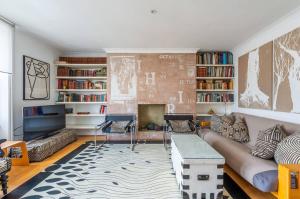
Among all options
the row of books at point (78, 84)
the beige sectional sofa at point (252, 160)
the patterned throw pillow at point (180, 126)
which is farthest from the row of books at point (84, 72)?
the beige sectional sofa at point (252, 160)

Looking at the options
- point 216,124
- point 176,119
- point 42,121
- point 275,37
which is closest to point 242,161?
point 216,124

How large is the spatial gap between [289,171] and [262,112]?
2072mm

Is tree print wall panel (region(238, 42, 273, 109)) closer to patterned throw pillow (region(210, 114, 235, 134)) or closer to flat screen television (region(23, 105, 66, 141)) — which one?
patterned throw pillow (region(210, 114, 235, 134))

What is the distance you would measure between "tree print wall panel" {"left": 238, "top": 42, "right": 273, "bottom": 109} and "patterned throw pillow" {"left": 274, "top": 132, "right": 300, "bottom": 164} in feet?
4.27

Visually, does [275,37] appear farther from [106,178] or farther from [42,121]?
[42,121]

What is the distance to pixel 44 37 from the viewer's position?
4.02m

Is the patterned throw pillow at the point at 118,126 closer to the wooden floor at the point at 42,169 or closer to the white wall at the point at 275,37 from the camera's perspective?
the wooden floor at the point at 42,169

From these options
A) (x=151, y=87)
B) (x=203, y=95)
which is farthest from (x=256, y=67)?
(x=151, y=87)

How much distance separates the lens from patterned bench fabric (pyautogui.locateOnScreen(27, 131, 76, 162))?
3.27 metres

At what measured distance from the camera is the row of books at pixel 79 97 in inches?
200

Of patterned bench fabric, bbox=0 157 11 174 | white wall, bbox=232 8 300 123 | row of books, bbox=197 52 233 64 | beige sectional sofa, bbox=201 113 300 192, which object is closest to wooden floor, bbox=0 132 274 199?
beige sectional sofa, bbox=201 113 300 192

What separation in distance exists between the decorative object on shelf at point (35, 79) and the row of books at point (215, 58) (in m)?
3.80

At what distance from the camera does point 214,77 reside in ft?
16.4

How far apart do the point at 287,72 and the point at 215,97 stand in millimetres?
2321
